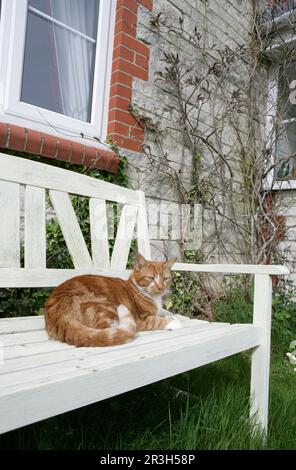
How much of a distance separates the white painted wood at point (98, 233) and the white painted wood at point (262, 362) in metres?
0.79

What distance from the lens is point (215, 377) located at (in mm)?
1950

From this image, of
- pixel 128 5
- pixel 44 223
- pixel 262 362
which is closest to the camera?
pixel 262 362

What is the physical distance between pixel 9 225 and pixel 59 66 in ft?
4.71

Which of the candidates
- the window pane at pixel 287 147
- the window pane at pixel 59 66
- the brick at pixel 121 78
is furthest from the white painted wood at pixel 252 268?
the window pane at pixel 287 147

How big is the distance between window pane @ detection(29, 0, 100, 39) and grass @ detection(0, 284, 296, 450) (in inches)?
93.5

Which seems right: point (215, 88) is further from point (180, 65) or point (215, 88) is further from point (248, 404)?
point (248, 404)

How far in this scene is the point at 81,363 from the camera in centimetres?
90

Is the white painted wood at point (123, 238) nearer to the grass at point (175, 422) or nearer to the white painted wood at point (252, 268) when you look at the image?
the white painted wood at point (252, 268)

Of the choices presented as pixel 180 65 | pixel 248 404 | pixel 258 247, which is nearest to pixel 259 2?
pixel 180 65

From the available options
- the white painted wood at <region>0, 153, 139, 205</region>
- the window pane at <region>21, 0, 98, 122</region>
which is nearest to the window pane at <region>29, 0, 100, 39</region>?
the window pane at <region>21, 0, 98, 122</region>

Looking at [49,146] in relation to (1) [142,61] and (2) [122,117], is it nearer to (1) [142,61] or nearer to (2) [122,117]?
(2) [122,117]

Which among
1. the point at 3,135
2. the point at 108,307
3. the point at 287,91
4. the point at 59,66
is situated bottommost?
the point at 108,307

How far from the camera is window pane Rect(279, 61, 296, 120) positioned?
3972mm

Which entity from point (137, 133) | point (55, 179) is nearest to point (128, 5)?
point (137, 133)
